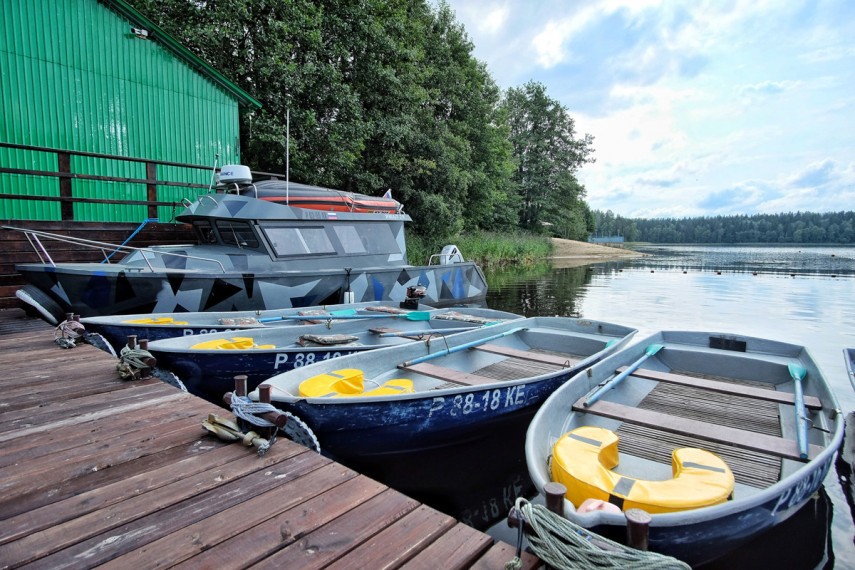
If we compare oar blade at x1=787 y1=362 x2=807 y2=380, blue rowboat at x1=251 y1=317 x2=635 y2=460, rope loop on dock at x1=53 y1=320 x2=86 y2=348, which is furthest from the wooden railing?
oar blade at x1=787 y1=362 x2=807 y2=380

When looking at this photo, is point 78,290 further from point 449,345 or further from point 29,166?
point 449,345

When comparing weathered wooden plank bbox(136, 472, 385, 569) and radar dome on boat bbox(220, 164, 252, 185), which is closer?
weathered wooden plank bbox(136, 472, 385, 569)

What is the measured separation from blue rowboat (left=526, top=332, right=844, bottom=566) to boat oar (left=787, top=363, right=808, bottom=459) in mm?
15

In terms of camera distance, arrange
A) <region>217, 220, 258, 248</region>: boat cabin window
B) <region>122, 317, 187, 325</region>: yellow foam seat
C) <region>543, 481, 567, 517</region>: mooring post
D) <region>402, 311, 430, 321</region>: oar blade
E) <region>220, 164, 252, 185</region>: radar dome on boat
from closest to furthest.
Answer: <region>543, 481, 567, 517</region>: mooring post, <region>122, 317, 187, 325</region>: yellow foam seat, <region>402, 311, 430, 321</region>: oar blade, <region>217, 220, 258, 248</region>: boat cabin window, <region>220, 164, 252, 185</region>: radar dome on boat

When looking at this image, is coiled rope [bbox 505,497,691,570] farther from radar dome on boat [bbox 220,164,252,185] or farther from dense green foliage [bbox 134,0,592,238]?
dense green foliage [bbox 134,0,592,238]

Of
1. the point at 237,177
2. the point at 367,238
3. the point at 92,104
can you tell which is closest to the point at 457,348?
the point at 367,238

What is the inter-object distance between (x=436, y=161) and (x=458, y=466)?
68.0 ft

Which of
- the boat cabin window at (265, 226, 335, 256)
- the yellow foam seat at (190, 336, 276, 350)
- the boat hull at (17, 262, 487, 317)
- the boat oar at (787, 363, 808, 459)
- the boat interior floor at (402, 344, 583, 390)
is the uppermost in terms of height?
the boat cabin window at (265, 226, 335, 256)

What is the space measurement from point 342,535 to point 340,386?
2.23 m

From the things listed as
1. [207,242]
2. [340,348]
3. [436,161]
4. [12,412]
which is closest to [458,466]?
[340,348]

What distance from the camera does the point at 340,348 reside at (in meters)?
6.27

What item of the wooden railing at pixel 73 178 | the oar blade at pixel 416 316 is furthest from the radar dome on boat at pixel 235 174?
the oar blade at pixel 416 316

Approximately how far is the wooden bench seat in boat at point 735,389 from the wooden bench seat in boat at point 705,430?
0.91 metres

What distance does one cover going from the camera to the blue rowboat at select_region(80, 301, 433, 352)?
6.54m
